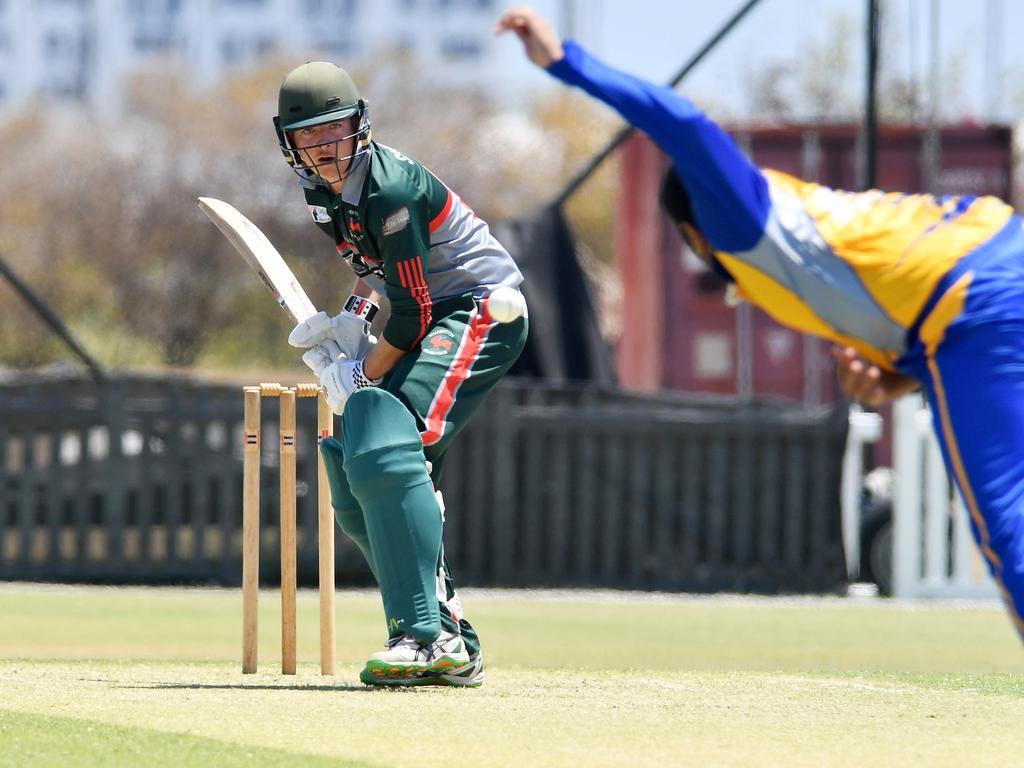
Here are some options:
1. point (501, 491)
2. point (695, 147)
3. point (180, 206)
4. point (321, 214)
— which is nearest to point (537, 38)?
point (695, 147)

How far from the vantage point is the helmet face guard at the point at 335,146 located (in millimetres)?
5422

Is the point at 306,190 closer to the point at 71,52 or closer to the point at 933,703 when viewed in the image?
the point at 933,703

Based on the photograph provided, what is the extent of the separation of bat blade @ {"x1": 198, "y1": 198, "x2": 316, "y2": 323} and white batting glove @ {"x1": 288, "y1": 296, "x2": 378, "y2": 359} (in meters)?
0.08

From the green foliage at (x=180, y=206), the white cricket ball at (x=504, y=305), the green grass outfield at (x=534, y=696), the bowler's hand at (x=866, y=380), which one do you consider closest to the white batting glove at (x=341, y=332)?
the white cricket ball at (x=504, y=305)

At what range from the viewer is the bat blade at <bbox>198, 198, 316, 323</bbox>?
233 inches

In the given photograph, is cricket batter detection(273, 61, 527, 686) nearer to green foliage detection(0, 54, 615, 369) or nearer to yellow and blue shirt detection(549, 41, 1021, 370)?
yellow and blue shirt detection(549, 41, 1021, 370)

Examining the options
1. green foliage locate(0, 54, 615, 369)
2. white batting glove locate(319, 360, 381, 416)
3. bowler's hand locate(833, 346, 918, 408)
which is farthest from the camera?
green foliage locate(0, 54, 615, 369)

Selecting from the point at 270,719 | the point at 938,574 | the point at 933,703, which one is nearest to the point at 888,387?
the point at 933,703

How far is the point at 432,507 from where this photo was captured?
18.1 feet

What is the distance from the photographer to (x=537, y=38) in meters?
4.73

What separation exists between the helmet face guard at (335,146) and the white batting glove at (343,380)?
0.56 meters

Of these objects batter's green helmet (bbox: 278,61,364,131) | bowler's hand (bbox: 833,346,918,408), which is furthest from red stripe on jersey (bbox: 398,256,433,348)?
bowler's hand (bbox: 833,346,918,408)

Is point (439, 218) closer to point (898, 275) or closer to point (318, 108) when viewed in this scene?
point (318, 108)

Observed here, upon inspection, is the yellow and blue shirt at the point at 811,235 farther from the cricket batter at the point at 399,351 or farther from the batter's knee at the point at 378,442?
the batter's knee at the point at 378,442
